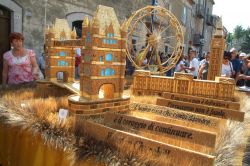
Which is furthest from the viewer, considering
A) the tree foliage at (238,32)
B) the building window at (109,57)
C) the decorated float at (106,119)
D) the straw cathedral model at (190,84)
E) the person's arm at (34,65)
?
the tree foliage at (238,32)

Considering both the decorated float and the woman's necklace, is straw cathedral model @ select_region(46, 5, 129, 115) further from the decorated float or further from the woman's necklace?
the woman's necklace

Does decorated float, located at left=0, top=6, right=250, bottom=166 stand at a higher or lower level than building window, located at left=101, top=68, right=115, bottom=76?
lower

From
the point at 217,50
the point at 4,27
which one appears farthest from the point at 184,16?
the point at 217,50

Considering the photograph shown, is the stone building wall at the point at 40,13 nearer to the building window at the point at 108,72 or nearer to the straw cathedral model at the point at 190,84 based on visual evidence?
the straw cathedral model at the point at 190,84

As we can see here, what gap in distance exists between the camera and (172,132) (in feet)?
6.09

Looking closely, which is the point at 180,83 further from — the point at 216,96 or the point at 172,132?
the point at 172,132

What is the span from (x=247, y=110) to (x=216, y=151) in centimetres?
149

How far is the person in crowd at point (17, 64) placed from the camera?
309cm

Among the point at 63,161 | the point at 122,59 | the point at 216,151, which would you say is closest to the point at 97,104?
the point at 122,59

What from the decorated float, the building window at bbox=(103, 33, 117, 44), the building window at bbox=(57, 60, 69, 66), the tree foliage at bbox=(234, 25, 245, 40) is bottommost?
the decorated float

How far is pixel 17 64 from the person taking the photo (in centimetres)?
311

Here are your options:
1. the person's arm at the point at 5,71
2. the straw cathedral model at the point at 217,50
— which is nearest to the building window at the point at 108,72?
the person's arm at the point at 5,71

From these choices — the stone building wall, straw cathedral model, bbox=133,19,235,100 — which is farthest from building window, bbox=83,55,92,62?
the stone building wall

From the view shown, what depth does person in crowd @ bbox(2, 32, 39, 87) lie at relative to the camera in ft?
10.1
